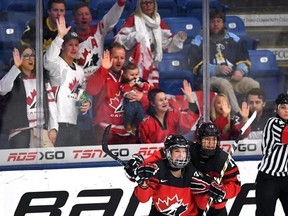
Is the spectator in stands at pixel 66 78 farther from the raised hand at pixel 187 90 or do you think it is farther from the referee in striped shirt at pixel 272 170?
the referee in striped shirt at pixel 272 170

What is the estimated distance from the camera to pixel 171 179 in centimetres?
542

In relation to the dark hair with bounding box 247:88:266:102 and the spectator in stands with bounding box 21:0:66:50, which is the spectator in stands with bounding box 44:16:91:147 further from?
the dark hair with bounding box 247:88:266:102

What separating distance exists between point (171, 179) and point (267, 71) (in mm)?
1553

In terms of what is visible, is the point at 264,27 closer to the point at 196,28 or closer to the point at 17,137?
the point at 196,28

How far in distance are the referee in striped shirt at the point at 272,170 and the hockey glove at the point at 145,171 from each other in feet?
3.29

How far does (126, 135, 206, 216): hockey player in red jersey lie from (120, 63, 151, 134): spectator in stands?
1.08 m

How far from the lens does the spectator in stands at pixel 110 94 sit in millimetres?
6469

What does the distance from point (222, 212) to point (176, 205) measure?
16.8 inches

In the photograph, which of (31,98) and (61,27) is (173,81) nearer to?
(61,27)

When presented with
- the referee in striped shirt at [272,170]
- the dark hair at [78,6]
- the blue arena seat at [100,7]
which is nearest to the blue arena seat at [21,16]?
the dark hair at [78,6]

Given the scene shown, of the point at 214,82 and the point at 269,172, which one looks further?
the point at 214,82

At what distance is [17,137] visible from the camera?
638 cm

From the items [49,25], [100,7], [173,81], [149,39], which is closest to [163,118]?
[173,81]

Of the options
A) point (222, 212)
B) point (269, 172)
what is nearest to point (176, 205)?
point (222, 212)
